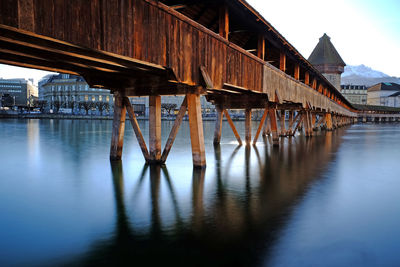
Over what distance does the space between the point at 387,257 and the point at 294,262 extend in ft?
4.69

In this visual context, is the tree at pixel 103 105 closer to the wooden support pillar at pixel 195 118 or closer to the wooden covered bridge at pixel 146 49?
the wooden covered bridge at pixel 146 49

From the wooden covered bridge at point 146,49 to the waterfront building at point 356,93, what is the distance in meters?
139

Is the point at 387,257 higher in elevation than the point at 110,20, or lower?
lower

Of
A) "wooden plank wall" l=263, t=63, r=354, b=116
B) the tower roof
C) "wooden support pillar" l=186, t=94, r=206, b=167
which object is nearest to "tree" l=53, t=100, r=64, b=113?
the tower roof

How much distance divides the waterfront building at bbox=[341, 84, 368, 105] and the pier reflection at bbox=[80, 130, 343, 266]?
14422 cm

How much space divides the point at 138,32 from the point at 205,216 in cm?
460

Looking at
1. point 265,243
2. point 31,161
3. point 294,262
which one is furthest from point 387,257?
point 31,161

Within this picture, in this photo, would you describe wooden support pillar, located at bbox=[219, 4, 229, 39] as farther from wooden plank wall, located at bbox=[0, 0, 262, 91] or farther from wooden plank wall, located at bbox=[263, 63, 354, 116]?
wooden plank wall, located at bbox=[263, 63, 354, 116]

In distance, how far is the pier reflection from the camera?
448 cm

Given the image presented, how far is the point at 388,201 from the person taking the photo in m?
7.65

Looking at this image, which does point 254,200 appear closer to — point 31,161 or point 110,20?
point 110,20

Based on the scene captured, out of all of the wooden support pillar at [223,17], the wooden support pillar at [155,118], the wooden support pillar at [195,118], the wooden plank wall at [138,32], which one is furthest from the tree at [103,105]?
the wooden support pillar at [195,118]

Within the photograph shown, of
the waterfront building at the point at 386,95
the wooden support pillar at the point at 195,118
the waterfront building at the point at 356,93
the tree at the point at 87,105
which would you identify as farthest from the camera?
the waterfront building at the point at 356,93

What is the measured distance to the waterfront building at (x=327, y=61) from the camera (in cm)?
8450
